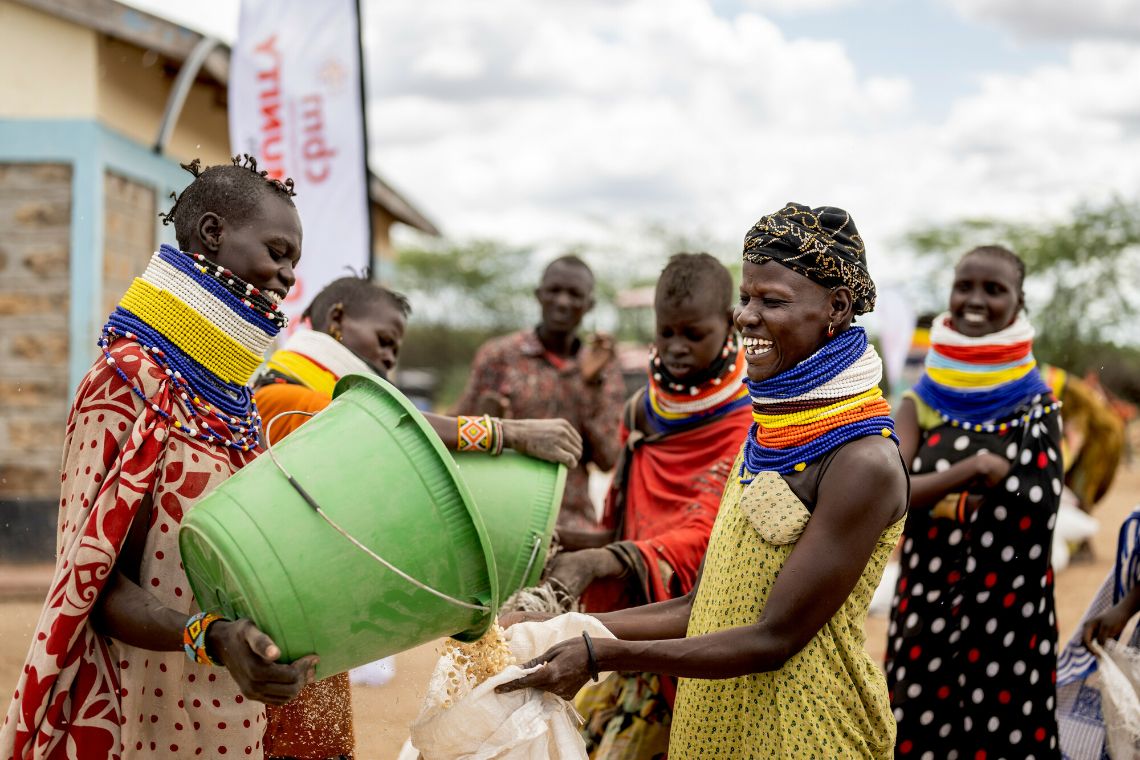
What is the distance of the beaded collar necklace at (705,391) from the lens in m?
3.30

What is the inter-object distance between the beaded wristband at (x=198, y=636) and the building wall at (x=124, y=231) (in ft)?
25.4

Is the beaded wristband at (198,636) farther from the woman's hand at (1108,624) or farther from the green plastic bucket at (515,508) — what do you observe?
the woman's hand at (1108,624)

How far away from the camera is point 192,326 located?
2.15m

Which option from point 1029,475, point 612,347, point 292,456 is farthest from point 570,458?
point 612,347

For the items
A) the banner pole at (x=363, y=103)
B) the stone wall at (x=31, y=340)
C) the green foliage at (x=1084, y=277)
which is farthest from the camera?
the green foliage at (x=1084, y=277)

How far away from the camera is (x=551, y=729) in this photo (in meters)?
2.21

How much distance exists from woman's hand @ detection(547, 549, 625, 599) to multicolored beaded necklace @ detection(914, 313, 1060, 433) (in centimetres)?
167

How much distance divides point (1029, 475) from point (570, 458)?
205 centimetres

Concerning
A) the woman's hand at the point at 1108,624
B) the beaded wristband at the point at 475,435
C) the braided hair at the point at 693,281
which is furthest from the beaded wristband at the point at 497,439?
the woman's hand at the point at 1108,624

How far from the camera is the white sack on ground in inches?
84.8

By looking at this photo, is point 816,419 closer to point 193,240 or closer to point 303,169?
point 193,240

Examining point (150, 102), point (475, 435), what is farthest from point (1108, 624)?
point (150, 102)

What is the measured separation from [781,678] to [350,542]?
93 cm

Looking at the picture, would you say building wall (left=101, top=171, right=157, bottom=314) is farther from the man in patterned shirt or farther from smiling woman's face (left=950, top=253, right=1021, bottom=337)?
smiling woman's face (left=950, top=253, right=1021, bottom=337)
